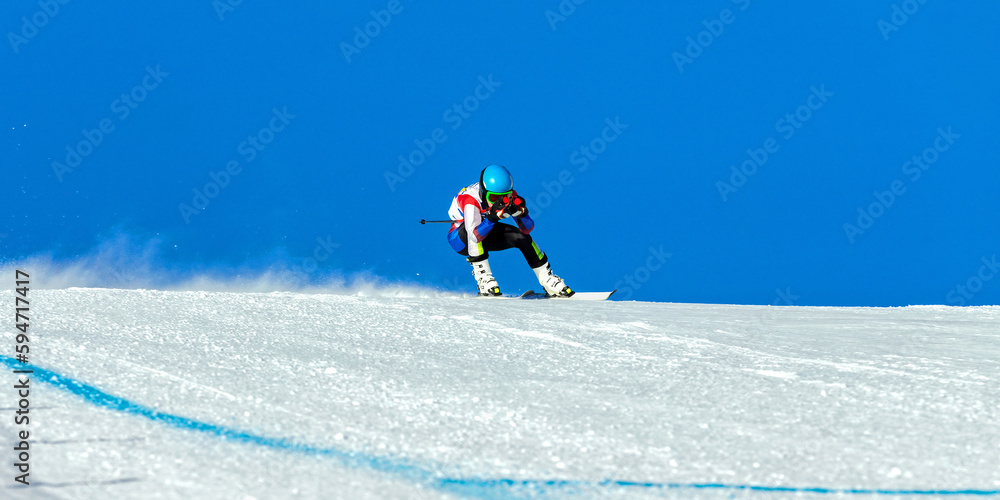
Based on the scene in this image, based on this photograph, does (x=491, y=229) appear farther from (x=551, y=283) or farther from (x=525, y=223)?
(x=551, y=283)

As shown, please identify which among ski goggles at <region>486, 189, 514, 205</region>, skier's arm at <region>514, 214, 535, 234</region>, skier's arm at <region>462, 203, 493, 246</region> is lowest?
skier's arm at <region>462, 203, 493, 246</region>

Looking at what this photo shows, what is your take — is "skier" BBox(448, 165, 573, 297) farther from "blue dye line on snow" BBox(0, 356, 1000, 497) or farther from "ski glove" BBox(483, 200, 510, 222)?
"blue dye line on snow" BBox(0, 356, 1000, 497)

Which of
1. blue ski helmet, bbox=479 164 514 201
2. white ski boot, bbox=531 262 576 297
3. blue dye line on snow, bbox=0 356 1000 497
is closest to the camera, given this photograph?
blue dye line on snow, bbox=0 356 1000 497

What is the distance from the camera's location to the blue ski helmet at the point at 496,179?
7.81 metres

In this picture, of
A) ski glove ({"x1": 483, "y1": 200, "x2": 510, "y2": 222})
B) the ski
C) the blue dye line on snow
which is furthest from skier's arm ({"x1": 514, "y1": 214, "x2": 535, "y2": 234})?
the blue dye line on snow

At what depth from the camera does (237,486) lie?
7.21 ft

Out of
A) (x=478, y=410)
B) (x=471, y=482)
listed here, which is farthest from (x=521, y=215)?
(x=471, y=482)

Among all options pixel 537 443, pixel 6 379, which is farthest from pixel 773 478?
pixel 6 379

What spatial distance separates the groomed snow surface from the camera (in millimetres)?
2303

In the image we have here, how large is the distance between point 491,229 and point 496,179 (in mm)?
508

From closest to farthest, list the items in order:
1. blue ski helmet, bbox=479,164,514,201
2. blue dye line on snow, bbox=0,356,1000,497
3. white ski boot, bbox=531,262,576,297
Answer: blue dye line on snow, bbox=0,356,1000,497, blue ski helmet, bbox=479,164,514,201, white ski boot, bbox=531,262,576,297

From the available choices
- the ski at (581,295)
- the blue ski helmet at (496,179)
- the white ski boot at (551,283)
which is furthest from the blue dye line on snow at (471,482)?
the white ski boot at (551,283)

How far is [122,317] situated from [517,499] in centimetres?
295

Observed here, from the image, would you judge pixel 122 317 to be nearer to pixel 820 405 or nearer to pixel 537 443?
pixel 537 443
